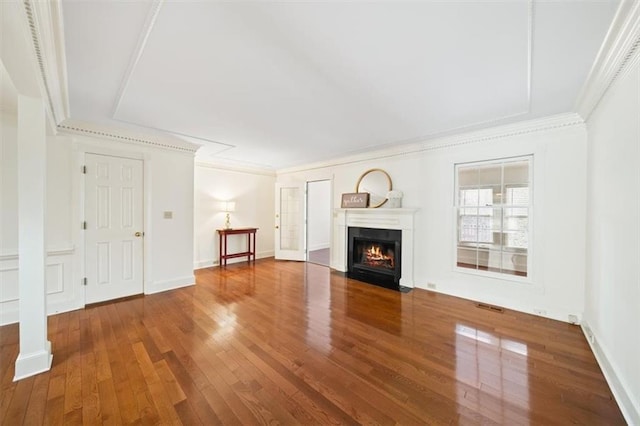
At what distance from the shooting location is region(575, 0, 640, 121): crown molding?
1.43 m

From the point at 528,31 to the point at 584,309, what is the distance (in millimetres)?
3057

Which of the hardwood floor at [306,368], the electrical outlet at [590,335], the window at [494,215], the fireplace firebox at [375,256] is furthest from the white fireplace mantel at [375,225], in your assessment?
the electrical outlet at [590,335]

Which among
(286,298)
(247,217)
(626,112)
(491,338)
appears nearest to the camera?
(626,112)

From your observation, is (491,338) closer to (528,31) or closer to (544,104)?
(544,104)

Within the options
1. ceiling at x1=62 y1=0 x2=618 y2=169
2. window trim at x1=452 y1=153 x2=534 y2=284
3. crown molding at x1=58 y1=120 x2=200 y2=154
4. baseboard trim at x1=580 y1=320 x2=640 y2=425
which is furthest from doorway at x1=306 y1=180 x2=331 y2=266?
baseboard trim at x1=580 y1=320 x2=640 y2=425

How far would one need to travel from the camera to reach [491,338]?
8.50 feet

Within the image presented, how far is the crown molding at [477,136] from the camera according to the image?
2949 millimetres

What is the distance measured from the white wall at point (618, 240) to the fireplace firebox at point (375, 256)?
235 centimetres

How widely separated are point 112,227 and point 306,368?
342 centimetres

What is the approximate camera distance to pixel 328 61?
1893 mm

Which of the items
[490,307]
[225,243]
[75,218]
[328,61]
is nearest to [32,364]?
[75,218]

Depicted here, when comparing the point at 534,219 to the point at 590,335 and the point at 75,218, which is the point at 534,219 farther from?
the point at 75,218

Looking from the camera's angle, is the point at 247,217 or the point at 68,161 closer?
the point at 68,161

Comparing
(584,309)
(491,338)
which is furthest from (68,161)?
(584,309)
